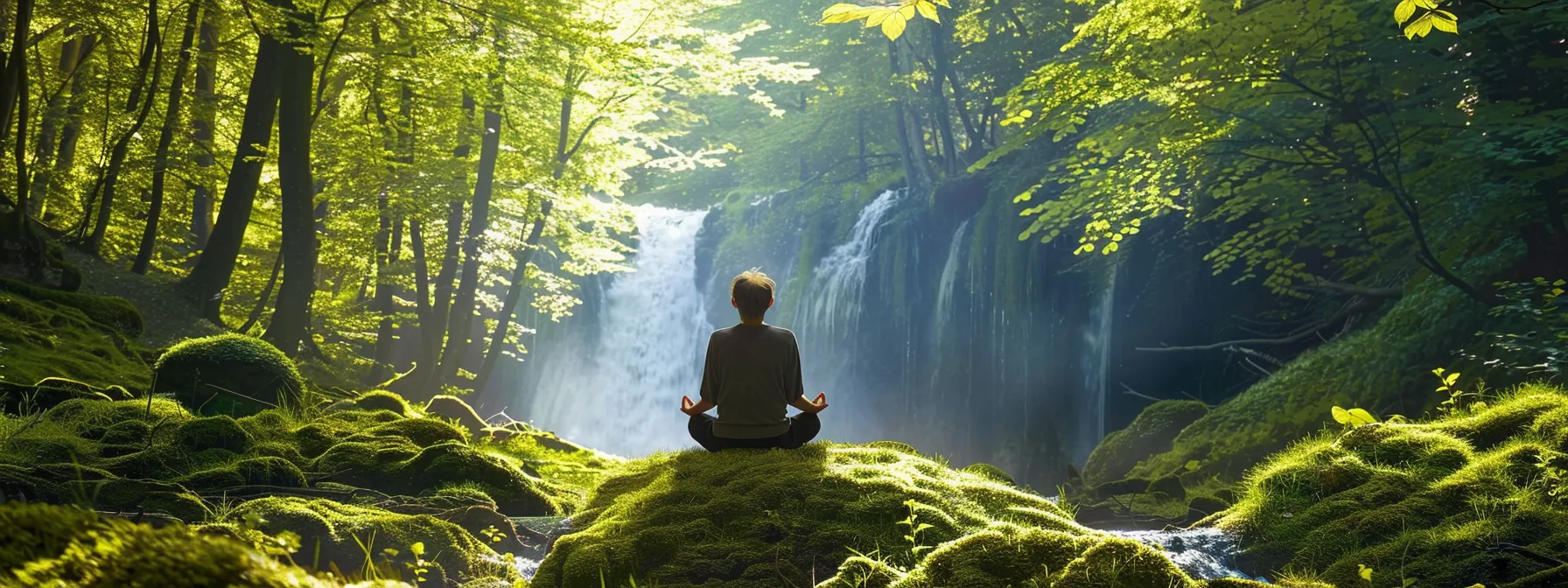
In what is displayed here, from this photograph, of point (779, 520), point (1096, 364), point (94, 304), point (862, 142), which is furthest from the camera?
point (862, 142)

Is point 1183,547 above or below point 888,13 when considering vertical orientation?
below

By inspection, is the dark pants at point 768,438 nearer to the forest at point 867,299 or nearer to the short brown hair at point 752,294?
the forest at point 867,299

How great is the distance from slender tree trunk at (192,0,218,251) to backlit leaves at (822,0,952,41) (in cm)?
1087

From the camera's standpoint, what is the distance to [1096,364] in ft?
56.6

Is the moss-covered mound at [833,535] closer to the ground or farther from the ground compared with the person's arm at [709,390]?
closer to the ground

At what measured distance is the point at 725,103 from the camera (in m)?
35.8

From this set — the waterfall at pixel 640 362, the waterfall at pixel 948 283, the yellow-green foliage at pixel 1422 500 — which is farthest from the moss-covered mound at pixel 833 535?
the waterfall at pixel 640 362

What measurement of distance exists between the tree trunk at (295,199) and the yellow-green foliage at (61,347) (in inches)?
79.2

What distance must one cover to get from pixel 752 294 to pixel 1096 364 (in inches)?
552

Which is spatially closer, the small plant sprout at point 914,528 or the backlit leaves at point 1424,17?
the backlit leaves at point 1424,17

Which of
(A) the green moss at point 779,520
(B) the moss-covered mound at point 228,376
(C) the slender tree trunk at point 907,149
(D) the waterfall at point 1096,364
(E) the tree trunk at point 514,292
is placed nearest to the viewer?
(A) the green moss at point 779,520

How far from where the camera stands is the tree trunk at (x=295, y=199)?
34.5ft

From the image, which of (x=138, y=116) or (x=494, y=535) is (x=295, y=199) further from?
(x=494, y=535)

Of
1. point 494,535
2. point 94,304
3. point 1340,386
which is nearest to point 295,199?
point 94,304
